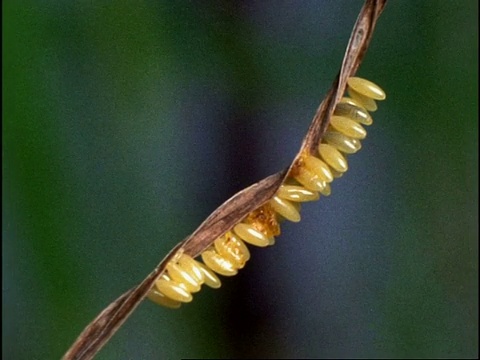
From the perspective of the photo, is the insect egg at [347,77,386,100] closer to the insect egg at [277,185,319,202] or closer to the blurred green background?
the insect egg at [277,185,319,202]

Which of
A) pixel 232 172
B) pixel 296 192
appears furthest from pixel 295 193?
pixel 232 172

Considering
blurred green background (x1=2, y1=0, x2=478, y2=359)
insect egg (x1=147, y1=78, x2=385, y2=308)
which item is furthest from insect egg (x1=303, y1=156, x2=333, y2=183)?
blurred green background (x1=2, y1=0, x2=478, y2=359)

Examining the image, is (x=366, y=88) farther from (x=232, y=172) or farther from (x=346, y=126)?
(x=232, y=172)

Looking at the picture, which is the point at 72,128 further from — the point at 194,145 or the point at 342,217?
the point at 342,217

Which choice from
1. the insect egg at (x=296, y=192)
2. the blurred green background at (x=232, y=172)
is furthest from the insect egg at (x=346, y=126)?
the blurred green background at (x=232, y=172)

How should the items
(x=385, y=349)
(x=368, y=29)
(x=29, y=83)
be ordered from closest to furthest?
(x=368, y=29)
(x=29, y=83)
(x=385, y=349)

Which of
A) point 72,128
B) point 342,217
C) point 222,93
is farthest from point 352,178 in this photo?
point 72,128
